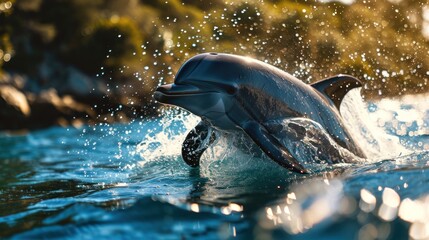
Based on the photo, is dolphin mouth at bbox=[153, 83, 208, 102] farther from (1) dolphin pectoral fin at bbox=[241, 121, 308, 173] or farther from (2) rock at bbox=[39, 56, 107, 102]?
(2) rock at bbox=[39, 56, 107, 102]

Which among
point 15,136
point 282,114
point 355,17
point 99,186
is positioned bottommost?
point 99,186

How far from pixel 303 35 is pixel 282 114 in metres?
22.2

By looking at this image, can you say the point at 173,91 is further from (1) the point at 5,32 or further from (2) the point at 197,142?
(1) the point at 5,32

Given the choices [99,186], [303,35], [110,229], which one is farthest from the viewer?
[303,35]

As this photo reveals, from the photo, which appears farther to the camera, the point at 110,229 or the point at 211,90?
the point at 211,90

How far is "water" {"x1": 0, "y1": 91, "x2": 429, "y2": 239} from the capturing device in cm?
430

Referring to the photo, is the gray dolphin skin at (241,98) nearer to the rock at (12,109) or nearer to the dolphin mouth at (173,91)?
the dolphin mouth at (173,91)

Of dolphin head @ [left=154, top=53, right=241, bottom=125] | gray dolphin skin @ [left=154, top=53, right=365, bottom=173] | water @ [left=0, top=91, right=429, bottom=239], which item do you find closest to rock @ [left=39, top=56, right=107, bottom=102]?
water @ [left=0, top=91, right=429, bottom=239]

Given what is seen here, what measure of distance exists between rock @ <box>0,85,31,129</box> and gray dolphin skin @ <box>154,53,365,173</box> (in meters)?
18.5

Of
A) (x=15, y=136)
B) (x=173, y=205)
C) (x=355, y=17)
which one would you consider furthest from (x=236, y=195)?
(x=355, y=17)

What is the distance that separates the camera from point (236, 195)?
539 centimetres

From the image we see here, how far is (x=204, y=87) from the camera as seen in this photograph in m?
6.24

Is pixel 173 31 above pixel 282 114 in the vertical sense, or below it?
above

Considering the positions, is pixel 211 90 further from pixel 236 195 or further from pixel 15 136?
pixel 15 136
